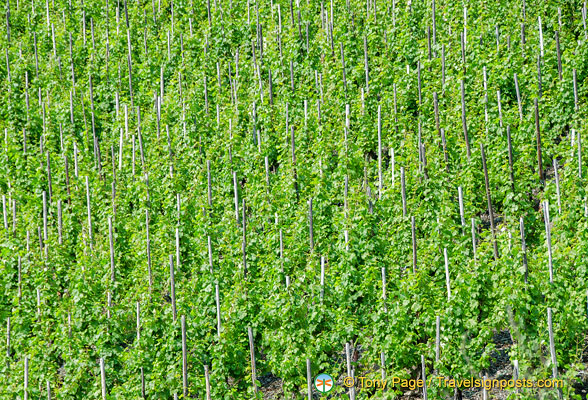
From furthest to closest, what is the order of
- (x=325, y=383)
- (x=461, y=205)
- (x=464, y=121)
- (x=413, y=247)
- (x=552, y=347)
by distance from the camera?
(x=464, y=121) → (x=461, y=205) → (x=413, y=247) → (x=325, y=383) → (x=552, y=347)

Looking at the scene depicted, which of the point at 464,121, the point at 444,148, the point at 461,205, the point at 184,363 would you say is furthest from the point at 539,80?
the point at 184,363

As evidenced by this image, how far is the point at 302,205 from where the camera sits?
36.4ft

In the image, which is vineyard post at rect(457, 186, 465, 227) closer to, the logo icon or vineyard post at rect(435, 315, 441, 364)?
vineyard post at rect(435, 315, 441, 364)

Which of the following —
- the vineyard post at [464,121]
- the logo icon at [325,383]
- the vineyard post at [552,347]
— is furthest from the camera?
the vineyard post at [464,121]

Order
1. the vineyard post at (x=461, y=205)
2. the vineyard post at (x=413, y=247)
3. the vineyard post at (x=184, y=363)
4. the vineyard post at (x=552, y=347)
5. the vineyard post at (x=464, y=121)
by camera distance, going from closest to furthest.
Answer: the vineyard post at (x=552, y=347), the vineyard post at (x=184, y=363), the vineyard post at (x=413, y=247), the vineyard post at (x=461, y=205), the vineyard post at (x=464, y=121)

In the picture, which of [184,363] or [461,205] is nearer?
[184,363]

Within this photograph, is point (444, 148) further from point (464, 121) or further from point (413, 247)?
point (413, 247)

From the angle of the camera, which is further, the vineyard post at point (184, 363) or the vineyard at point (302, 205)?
the vineyard at point (302, 205)

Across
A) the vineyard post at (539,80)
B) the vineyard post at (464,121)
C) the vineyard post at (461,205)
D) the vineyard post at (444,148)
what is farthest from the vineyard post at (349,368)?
the vineyard post at (539,80)

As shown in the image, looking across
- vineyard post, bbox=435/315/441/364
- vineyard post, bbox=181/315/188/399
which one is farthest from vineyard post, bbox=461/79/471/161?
vineyard post, bbox=181/315/188/399

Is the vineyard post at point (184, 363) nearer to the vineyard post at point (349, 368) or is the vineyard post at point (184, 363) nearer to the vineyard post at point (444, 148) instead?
the vineyard post at point (349, 368)

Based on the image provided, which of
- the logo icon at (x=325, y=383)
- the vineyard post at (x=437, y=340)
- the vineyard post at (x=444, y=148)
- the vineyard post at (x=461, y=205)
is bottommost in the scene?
the logo icon at (x=325, y=383)

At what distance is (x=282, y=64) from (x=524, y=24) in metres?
4.08

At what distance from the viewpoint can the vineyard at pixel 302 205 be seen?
9203mm
